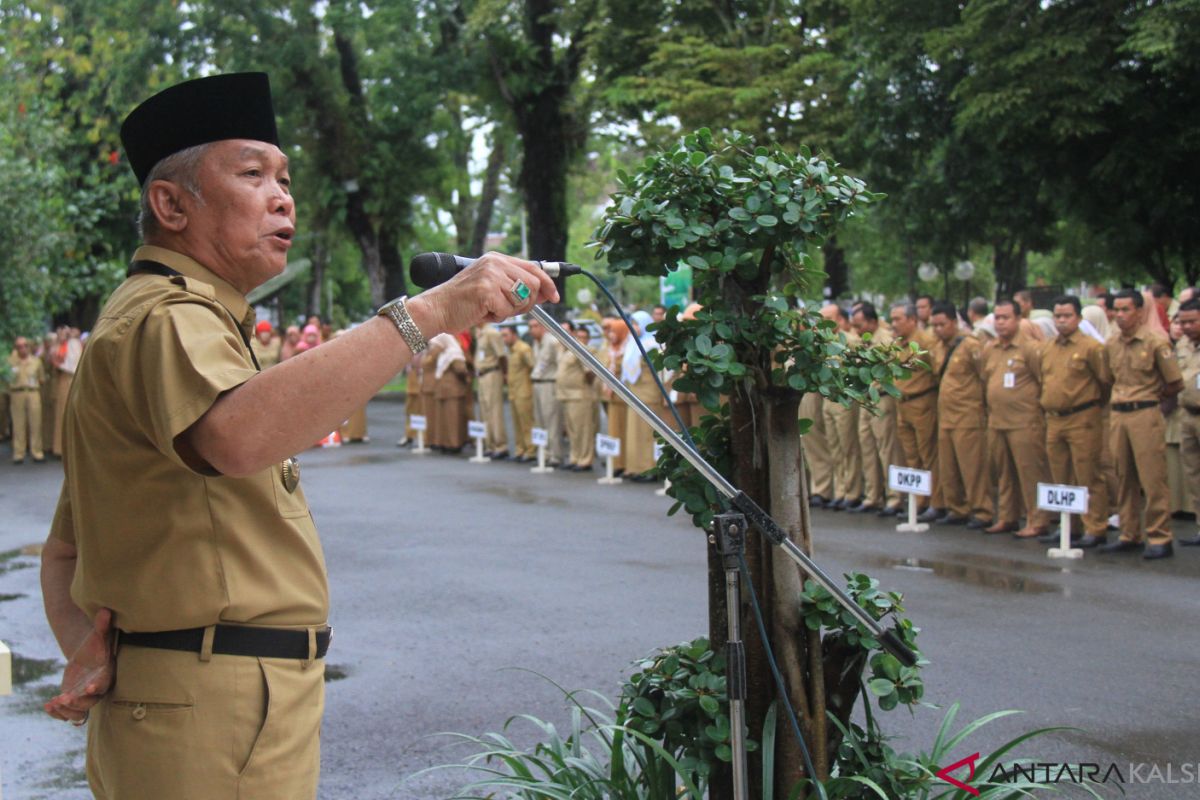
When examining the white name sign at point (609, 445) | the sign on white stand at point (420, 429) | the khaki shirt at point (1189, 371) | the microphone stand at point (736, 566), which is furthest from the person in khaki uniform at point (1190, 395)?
the sign on white stand at point (420, 429)

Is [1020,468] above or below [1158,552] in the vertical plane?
above

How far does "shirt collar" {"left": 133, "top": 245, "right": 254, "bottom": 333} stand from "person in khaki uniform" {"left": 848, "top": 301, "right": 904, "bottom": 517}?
36.2 ft

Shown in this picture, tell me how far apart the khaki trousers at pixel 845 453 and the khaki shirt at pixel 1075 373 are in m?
2.65

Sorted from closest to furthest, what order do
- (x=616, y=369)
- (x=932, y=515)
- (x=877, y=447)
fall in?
(x=932, y=515), (x=877, y=447), (x=616, y=369)

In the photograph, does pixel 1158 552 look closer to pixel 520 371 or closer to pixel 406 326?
pixel 406 326

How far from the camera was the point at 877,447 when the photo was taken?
43.1 ft

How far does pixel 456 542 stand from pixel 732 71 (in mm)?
11599

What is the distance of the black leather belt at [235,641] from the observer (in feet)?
7.54

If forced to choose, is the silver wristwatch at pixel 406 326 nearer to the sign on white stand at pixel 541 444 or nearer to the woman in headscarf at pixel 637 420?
the woman in headscarf at pixel 637 420

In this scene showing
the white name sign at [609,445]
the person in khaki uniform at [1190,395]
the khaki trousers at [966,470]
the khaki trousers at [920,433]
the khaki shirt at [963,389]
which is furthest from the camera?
the white name sign at [609,445]

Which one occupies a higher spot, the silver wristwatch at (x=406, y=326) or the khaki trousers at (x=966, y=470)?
the silver wristwatch at (x=406, y=326)

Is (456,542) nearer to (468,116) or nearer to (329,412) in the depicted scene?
(329,412)

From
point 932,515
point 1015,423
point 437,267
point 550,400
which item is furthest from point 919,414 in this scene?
point 437,267

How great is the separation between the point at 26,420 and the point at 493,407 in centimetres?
830
